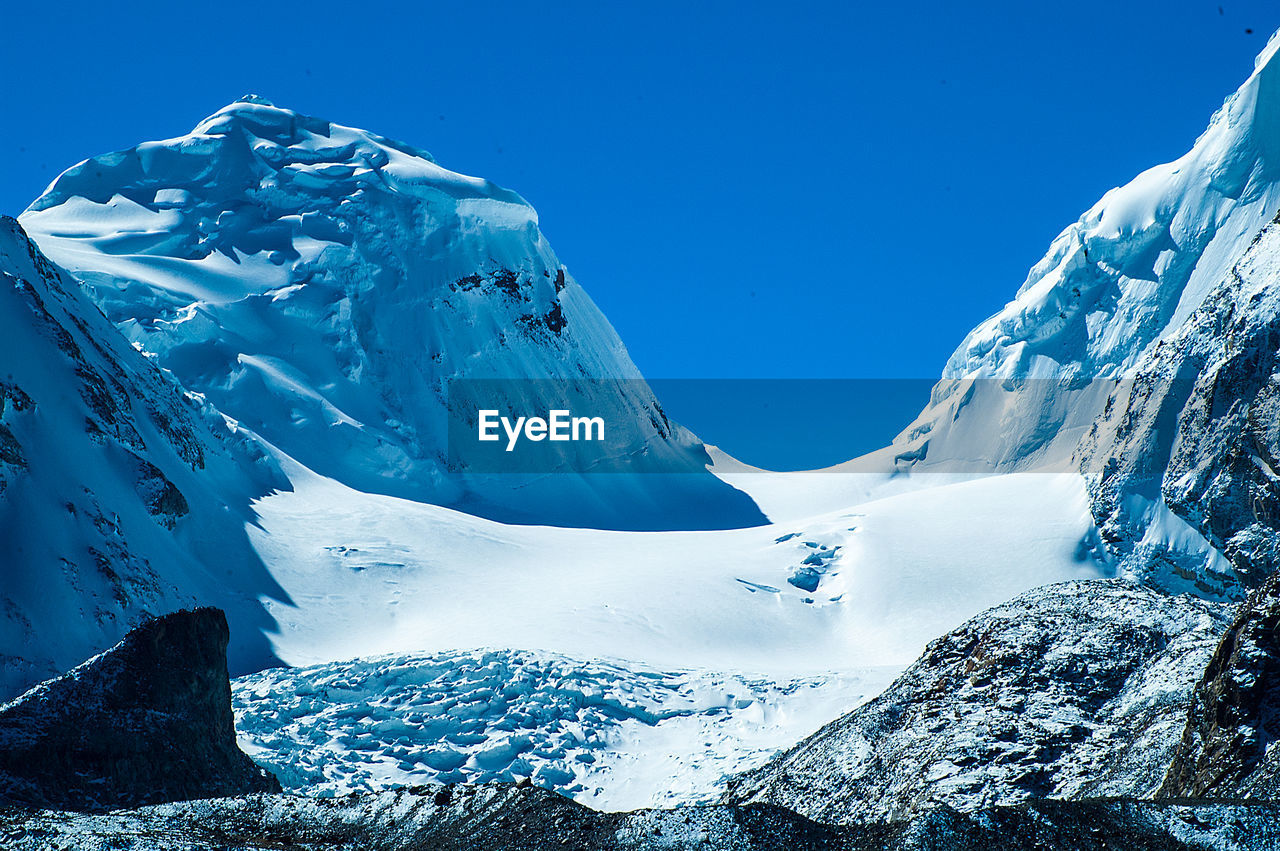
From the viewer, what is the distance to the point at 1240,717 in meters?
8.77

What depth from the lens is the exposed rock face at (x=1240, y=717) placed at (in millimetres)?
8484

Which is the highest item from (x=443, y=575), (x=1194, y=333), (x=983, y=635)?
(x=1194, y=333)

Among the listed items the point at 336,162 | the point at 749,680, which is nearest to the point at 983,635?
A: the point at 749,680

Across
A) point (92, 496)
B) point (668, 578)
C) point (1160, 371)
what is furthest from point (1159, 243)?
point (92, 496)

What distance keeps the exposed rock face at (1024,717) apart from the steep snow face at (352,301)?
49254 millimetres

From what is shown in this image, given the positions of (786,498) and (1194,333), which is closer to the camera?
(1194,333)

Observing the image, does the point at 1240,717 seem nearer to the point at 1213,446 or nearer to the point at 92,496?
the point at 1213,446

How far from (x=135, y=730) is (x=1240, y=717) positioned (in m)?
10.5

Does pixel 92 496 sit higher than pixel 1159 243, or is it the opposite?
pixel 1159 243

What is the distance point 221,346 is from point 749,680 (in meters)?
36.5

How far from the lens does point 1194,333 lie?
112ft

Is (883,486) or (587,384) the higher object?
(587,384)

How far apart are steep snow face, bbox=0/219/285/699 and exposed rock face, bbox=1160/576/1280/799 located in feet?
90.4

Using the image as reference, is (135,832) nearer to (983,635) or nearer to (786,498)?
(983,635)
